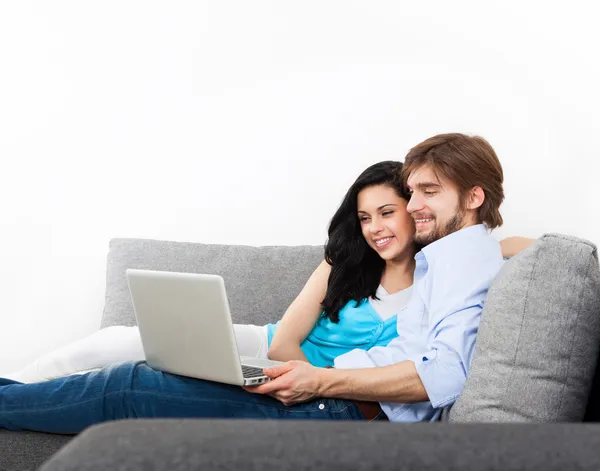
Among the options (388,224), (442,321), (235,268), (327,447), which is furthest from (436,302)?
(327,447)

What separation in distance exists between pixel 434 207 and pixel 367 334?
1.53ft

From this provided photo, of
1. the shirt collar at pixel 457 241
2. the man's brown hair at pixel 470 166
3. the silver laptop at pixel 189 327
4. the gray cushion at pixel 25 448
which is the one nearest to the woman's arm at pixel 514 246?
the man's brown hair at pixel 470 166

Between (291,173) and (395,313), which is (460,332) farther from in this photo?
(291,173)

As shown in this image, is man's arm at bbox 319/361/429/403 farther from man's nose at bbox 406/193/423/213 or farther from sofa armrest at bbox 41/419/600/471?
sofa armrest at bbox 41/419/600/471

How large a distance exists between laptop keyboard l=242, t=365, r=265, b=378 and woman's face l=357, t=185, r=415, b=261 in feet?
2.26

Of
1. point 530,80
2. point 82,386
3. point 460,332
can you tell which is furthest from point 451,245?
point 530,80

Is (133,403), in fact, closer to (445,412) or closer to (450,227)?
(445,412)

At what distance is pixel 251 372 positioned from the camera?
71.5 inches

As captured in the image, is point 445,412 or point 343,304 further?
point 343,304

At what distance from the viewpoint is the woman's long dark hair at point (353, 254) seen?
7.77 feet

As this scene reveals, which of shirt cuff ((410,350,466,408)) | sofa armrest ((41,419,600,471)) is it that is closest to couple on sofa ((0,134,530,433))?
shirt cuff ((410,350,466,408))

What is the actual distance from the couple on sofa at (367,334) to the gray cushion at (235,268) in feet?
0.60

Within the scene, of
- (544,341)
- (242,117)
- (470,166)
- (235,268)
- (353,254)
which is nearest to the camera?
(544,341)

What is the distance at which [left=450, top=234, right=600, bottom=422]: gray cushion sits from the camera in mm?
1520
